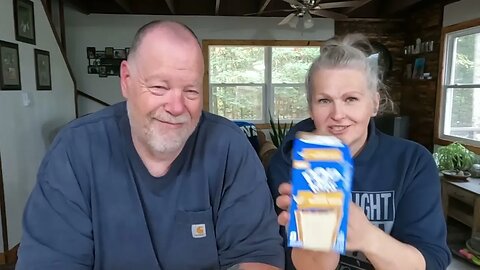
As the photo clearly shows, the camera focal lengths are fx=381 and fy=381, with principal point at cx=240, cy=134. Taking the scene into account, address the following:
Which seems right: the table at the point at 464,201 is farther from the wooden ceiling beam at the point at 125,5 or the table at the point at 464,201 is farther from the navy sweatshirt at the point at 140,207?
the wooden ceiling beam at the point at 125,5

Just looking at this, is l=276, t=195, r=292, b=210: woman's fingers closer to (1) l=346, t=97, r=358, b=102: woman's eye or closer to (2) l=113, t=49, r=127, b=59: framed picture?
(1) l=346, t=97, r=358, b=102: woman's eye

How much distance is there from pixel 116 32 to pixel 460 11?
16.1 ft

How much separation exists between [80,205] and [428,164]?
89cm

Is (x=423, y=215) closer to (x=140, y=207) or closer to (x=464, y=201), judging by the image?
(x=140, y=207)

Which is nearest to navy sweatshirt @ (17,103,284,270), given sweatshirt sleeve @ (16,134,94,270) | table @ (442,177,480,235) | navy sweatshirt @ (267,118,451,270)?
sweatshirt sleeve @ (16,134,94,270)

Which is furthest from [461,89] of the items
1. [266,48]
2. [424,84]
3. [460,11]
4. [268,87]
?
[266,48]

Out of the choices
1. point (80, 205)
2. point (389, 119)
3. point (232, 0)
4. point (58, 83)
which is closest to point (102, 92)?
point (58, 83)

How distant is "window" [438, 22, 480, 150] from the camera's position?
4.66m

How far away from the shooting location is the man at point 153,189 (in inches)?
36.6

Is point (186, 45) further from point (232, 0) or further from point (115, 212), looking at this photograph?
point (232, 0)

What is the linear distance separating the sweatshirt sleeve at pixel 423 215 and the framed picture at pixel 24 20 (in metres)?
3.53

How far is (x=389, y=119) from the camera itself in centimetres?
558

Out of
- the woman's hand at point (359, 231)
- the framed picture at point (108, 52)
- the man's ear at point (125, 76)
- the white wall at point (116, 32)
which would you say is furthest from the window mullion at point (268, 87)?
the woman's hand at point (359, 231)

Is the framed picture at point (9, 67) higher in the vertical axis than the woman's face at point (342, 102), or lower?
higher
